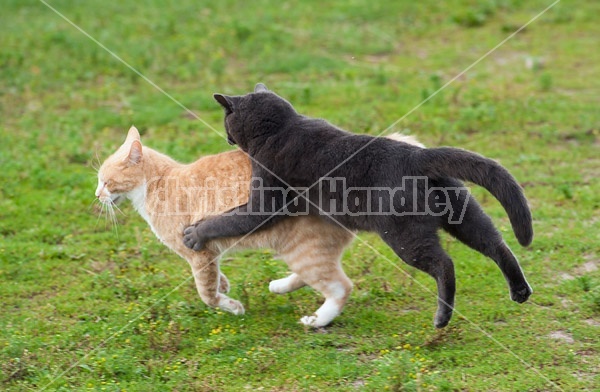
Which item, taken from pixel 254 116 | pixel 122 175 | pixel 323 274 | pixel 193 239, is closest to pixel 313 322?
pixel 323 274

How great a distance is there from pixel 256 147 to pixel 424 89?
4991 mm

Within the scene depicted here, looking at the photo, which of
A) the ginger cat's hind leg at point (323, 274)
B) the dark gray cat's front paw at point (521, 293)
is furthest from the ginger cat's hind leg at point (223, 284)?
the dark gray cat's front paw at point (521, 293)

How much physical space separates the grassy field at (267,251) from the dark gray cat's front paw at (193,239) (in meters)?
0.55

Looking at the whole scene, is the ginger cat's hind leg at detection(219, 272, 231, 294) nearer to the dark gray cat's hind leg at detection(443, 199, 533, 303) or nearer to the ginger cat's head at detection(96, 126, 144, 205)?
the ginger cat's head at detection(96, 126, 144, 205)

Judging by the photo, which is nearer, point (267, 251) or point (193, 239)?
point (193, 239)

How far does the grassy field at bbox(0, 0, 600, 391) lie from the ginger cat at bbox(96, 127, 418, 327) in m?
0.26

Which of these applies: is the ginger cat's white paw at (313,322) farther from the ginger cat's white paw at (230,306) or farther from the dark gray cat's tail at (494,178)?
the dark gray cat's tail at (494,178)

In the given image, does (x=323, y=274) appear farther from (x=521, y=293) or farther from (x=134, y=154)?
(x=134, y=154)

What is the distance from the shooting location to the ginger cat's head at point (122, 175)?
662 cm

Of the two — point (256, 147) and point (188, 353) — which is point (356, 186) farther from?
point (188, 353)

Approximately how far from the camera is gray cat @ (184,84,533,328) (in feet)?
18.7

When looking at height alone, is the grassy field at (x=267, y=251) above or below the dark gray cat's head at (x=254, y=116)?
below

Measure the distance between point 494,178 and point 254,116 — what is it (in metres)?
1.93

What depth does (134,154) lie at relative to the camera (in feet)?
21.8
